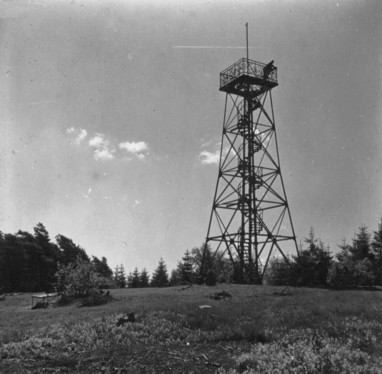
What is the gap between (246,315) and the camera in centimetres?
1362

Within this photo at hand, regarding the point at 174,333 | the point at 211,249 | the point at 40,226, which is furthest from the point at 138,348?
the point at 40,226

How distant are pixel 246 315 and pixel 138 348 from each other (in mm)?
4701

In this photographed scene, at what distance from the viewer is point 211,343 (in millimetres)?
10422

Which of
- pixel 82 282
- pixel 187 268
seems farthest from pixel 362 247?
pixel 82 282

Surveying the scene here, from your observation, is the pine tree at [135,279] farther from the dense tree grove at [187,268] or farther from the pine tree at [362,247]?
the pine tree at [362,247]

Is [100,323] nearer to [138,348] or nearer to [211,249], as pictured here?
[138,348]

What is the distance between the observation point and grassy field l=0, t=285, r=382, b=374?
8.02m

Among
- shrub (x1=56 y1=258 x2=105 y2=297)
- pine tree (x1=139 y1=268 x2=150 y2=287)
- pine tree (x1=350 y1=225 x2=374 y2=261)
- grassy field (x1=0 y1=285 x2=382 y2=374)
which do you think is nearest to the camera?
grassy field (x1=0 y1=285 x2=382 y2=374)

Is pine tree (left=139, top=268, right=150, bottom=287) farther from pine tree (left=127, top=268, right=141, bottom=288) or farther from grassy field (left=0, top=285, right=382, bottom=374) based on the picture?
grassy field (left=0, top=285, right=382, bottom=374)

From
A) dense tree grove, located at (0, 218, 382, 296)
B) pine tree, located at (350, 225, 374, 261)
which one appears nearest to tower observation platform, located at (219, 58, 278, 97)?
dense tree grove, located at (0, 218, 382, 296)

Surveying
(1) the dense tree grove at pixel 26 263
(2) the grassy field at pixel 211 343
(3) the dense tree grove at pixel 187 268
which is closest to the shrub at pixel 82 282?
(3) the dense tree grove at pixel 187 268

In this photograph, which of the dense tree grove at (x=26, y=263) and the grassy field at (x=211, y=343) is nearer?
the grassy field at (x=211, y=343)

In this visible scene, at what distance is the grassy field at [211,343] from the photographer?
8016mm

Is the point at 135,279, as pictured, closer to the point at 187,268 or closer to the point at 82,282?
the point at 187,268
